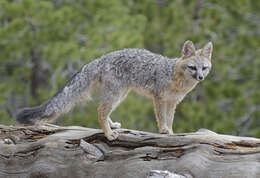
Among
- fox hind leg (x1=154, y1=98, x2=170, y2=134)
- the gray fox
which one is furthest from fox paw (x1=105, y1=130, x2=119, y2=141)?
fox hind leg (x1=154, y1=98, x2=170, y2=134)

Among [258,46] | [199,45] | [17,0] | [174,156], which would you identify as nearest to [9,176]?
[174,156]

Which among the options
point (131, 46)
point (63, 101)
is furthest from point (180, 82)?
point (131, 46)

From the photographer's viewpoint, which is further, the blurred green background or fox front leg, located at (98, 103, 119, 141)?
the blurred green background

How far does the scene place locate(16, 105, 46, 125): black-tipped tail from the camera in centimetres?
614

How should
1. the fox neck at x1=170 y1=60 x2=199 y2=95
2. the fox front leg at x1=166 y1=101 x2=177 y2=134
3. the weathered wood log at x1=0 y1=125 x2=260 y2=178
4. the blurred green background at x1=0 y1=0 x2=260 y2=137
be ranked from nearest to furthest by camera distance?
1. the weathered wood log at x1=0 y1=125 x2=260 y2=178
2. the fox neck at x1=170 y1=60 x2=199 y2=95
3. the fox front leg at x1=166 y1=101 x2=177 y2=134
4. the blurred green background at x1=0 y1=0 x2=260 y2=137

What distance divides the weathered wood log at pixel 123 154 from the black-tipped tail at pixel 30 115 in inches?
13.3

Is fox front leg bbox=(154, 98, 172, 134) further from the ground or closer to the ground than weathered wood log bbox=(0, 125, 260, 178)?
further from the ground

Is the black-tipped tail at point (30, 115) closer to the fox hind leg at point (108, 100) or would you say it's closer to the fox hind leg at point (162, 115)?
the fox hind leg at point (108, 100)

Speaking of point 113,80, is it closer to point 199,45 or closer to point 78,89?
point 78,89

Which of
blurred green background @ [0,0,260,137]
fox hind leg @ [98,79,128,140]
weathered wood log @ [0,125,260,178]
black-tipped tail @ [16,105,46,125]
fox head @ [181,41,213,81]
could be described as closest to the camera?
weathered wood log @ [0,125,260,178]

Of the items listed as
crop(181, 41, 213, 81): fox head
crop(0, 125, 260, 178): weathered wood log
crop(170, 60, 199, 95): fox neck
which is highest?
crop(181, 41, 213, 81): fox head

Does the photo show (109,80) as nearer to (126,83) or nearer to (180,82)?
(126,83)

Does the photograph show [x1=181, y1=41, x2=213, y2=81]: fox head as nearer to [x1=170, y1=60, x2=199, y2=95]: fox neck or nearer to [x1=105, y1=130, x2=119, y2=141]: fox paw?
[x1=170, y1=60, x2=199, y2=95]: fox neck

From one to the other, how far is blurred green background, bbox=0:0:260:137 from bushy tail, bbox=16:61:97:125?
2972mm
